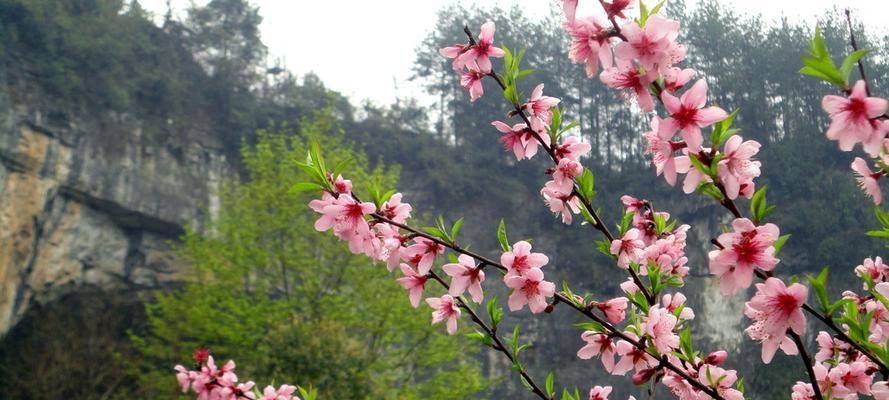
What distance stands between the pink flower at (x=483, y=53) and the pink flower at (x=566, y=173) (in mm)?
266

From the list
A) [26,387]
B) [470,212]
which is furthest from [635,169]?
[26,387]

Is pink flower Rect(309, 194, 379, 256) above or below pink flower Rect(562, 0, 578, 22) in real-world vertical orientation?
below

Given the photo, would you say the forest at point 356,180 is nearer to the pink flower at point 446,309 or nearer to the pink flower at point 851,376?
the pink flower at point 446,309

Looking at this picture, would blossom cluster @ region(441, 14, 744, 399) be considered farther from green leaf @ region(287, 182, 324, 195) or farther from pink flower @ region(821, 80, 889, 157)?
green leaf @ region(287, 182, 324, 195)

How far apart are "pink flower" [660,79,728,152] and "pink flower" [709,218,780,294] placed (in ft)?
0.49

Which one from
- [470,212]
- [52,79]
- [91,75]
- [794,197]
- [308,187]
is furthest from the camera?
[470,212]

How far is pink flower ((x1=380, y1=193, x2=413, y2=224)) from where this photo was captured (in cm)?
157

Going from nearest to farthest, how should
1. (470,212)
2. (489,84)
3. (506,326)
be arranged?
(506,326), (470,212), (489,84)

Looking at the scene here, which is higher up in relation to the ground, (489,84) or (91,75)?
(489,84)

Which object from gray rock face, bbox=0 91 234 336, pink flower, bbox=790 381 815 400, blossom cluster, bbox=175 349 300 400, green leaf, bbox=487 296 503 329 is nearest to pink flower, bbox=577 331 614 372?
green leaf, bbox=487 296 503 329

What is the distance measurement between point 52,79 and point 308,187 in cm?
1541

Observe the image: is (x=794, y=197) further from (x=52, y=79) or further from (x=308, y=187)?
(x=308, y=187)

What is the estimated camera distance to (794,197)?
1884 cm

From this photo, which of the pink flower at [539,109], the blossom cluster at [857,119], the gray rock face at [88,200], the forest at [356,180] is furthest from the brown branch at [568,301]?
the gray rock face at [88,200]
